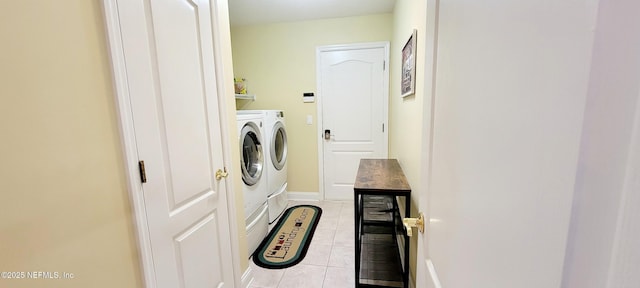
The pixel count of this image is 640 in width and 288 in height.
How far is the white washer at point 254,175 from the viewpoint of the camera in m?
2.10

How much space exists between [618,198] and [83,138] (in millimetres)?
1132

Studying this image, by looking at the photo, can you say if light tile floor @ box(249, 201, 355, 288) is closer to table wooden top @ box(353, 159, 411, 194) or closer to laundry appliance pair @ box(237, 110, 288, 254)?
laundry appliance pair @ box(237, 110, 288, 254)

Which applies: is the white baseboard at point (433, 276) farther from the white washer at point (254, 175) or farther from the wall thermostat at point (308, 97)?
the wall thermostat at point (308, 97)

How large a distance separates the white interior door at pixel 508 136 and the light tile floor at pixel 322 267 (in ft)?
4.68

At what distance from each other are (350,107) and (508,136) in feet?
9.62

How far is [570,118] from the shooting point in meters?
0.27

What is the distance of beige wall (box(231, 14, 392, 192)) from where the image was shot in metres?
3.13

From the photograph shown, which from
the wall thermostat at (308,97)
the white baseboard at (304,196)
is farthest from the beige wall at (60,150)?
the white baseboard at (304,196)

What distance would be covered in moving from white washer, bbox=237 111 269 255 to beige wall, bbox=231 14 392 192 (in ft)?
3.11

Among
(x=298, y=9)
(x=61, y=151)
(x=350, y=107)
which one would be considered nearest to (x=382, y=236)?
(x=350, y=107)

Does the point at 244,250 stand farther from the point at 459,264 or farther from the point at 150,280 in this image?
the point at 459,264

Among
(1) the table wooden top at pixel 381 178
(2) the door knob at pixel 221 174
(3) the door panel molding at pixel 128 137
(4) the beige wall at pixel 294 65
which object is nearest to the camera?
(3) the door panel molding at pixel 128 137

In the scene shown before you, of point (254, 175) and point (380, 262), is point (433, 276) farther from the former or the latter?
point (254, 175)

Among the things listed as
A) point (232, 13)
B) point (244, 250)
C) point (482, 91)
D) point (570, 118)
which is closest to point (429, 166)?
point (482, 91)
